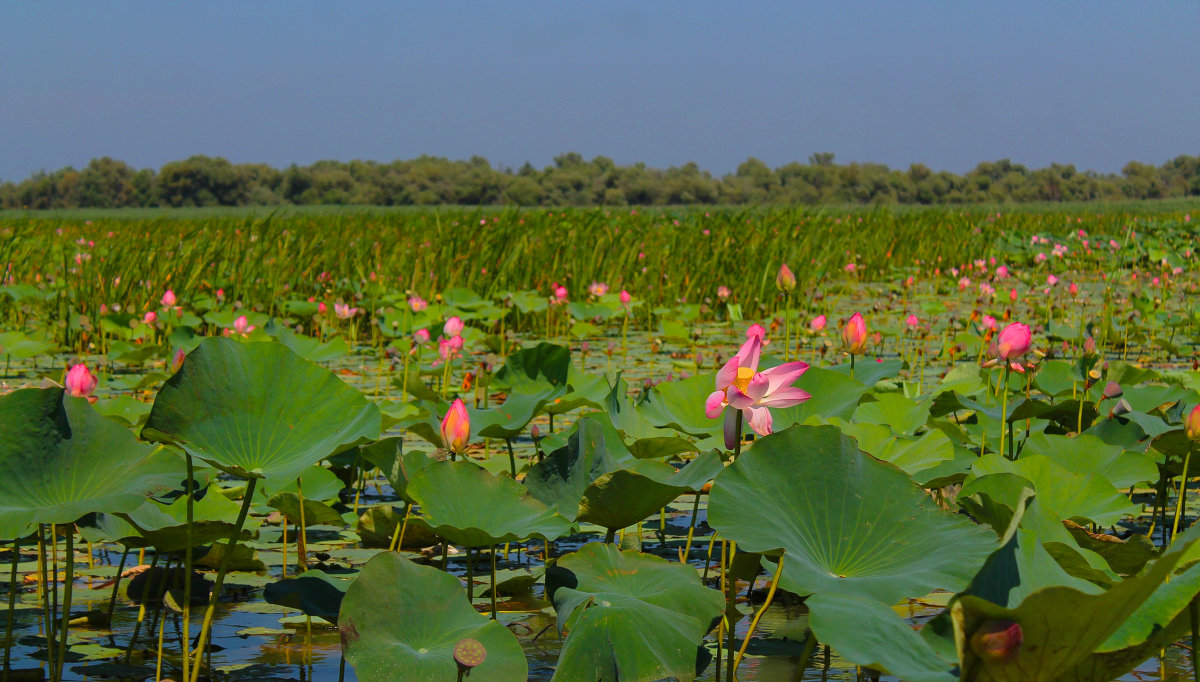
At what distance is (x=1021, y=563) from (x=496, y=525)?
2.13 ft

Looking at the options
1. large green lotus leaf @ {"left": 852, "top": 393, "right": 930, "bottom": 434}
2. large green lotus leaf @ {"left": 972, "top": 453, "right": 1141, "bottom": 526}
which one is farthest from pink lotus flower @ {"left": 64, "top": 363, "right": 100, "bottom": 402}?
large green lotus leaf @ {"left": 972, "top": 453, "right": 1141, "bottom": 526}

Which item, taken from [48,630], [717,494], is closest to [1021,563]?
[717,494]

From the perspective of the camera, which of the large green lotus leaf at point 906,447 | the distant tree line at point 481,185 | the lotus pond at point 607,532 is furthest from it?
the distant tree line at point 481,185

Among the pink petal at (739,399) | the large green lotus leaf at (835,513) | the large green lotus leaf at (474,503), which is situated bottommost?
the large green lotus leaf at (474,503)

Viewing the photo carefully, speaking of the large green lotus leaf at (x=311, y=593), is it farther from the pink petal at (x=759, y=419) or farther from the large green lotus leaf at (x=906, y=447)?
the large green lotus leaf at (x=906, y=447)

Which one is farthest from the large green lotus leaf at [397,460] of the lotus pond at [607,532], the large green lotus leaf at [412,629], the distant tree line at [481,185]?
the distant tree line at [481,185]

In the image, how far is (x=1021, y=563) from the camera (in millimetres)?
832

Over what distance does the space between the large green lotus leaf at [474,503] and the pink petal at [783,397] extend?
1.01 ft

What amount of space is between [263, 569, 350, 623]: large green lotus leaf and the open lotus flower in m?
0.50

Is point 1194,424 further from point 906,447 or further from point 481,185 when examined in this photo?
point 481,185

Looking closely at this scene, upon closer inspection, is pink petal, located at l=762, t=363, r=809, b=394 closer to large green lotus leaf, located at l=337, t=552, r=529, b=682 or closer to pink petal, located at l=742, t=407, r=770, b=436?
pink petal, located at l=742, t=407, r=770, b=436

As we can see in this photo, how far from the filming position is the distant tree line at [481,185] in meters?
26.2

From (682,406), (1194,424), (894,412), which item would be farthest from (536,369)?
(1194,424)

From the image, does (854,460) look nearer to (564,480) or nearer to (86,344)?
(564,480)
